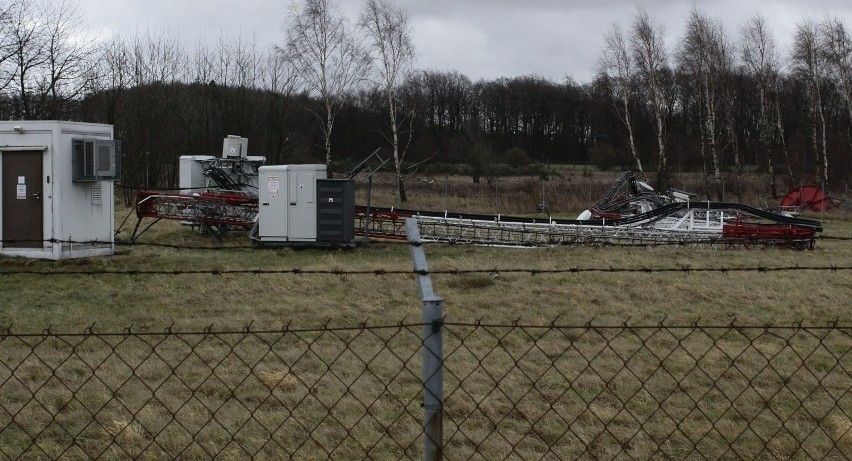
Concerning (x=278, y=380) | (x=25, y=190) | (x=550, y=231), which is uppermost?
(x=25, y=190)

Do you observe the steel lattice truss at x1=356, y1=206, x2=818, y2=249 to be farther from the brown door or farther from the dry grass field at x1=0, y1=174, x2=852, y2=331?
the brown door

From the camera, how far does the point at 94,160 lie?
50.4 ft

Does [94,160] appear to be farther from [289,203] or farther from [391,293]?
[391,293]

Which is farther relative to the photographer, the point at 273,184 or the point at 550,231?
the point at 550,231

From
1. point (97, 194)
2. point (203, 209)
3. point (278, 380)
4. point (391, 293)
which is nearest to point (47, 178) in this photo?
point (97, 194)

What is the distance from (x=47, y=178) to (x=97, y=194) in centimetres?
97

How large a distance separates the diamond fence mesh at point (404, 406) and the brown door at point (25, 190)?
694cm

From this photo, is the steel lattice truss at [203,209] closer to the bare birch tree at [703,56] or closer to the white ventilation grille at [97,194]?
the white ventilation grille at [97,194]

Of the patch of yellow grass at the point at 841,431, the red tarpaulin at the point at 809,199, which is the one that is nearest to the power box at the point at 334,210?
the patch of yellow grass at the point at 841,431

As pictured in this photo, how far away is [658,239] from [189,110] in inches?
1109

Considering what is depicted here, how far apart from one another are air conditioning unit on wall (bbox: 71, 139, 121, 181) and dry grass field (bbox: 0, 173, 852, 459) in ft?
4.92

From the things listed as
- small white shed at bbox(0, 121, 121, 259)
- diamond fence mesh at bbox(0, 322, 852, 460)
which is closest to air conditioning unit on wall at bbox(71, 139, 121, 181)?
small white shed at bbox(0, 121, 121, 259)

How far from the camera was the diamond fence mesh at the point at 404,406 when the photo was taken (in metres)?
5.90

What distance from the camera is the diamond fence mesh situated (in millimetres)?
5898
